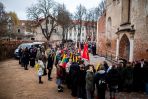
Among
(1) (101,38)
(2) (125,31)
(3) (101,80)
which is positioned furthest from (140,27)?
(1) (101,38)

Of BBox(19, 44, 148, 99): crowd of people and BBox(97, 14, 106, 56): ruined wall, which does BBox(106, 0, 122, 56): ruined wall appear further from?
BBox(19, 44, 148, 99): crowd of people

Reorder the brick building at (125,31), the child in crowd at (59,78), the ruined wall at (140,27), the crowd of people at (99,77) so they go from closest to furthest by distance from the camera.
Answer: the crowd of people at (99,77) < the child in crowd at (59,78) < the ruined wall at (140,27) < the brick building at (125,31)

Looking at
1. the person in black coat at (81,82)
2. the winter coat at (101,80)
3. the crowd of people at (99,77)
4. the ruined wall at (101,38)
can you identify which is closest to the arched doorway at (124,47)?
the ruined wall at (101,38)

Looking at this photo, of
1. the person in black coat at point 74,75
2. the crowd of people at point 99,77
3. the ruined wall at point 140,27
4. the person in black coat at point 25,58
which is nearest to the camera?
the crowd of people at point 99,77

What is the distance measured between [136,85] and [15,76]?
28.5 ft

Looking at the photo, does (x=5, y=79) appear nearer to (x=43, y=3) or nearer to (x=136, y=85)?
(x=136, y=85)

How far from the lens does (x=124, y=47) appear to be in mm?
26297

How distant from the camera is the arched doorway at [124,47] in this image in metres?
25.7

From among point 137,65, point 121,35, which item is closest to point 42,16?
point 121,35

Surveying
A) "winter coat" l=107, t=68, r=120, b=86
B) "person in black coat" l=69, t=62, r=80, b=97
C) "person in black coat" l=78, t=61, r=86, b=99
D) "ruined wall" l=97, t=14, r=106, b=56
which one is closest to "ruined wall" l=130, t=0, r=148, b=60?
"person in black coat" l=69, t=62, r=80, b=97

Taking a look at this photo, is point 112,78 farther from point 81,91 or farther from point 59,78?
point 59,78

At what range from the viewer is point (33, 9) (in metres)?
70.2

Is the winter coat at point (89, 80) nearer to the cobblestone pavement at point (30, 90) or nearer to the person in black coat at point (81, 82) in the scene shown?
the person in black coat at point (81, 82)

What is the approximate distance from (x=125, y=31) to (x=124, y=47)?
2.57m
